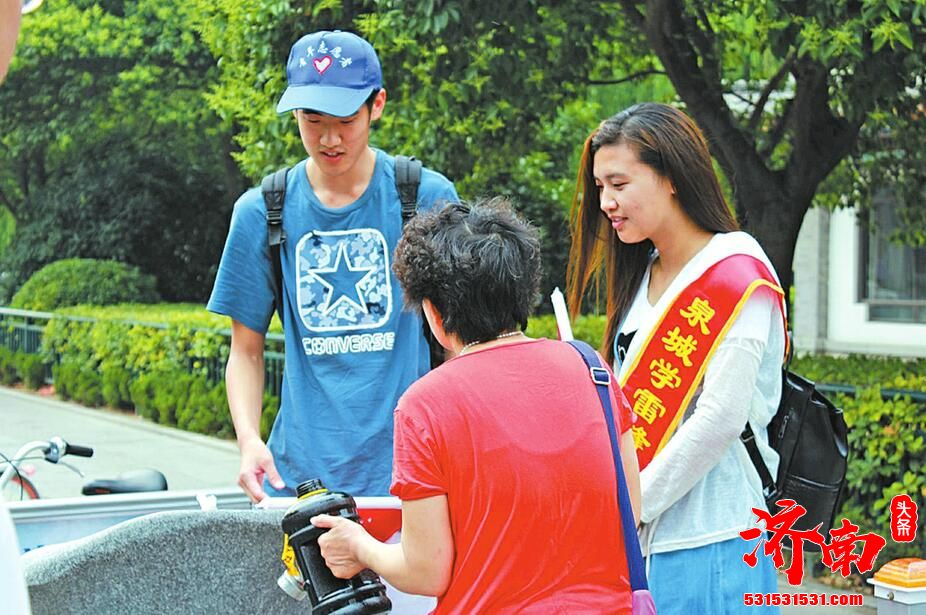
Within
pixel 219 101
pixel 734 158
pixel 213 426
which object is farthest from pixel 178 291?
pixel 734 158

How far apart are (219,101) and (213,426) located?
12.0 ft

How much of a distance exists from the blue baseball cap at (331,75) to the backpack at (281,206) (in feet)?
0.61

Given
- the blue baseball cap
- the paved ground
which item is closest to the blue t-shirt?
the blue baseball cap

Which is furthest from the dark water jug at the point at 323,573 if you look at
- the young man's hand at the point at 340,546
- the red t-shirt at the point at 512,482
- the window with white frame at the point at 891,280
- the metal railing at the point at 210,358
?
the window with white frame at the point at 891,280

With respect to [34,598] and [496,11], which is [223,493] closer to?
[34,598]

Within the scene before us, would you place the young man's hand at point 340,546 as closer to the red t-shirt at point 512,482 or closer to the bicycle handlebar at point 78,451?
the red t-shirt at point 512,482

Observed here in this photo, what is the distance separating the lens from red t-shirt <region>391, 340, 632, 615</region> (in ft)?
6.68

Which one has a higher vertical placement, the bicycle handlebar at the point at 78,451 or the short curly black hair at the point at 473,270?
the short curly black hair at the point at 473,270

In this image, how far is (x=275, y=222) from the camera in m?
2.94

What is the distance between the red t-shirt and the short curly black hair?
81 mm

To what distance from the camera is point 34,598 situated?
2168 millimetres

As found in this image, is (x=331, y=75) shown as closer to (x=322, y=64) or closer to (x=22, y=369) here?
(x=322, y=64)

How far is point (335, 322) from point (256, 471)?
0.37 meters

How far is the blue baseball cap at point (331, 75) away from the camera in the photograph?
287cm
